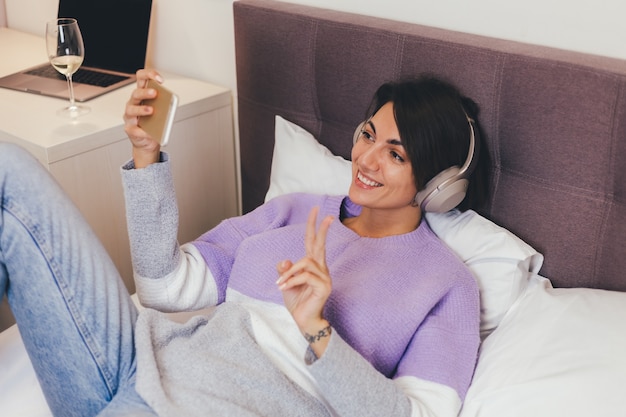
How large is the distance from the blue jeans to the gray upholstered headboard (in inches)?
24.1

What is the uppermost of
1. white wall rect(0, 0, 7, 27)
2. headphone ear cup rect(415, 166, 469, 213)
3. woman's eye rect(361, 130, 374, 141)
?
white wall rect(0, 0, 7, 27)

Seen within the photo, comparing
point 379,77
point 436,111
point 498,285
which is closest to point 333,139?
point 379,77

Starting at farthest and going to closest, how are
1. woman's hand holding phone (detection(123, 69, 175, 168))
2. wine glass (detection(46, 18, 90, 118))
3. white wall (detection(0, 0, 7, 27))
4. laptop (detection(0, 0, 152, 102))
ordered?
white wall (detection(0, 0, 7, 27))
laptop (detection(0, 0, 152, 102))
wine glass (detection(46, 18, 90, 118))
woman's hand holding phone (detection(123, 69, 175, 168))

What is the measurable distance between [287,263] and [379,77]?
543 mm

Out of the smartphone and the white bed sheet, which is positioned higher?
the smartphone

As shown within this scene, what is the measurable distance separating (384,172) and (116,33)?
3.39ft

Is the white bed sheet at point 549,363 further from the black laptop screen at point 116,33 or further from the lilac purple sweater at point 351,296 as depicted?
the black laptop screen at point 116,33

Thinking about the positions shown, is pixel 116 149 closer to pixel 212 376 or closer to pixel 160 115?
pixel 160 115

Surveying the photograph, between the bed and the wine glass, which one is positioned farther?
the wine glass

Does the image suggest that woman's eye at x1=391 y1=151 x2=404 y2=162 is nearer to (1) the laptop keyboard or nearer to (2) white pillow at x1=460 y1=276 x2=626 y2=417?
(2) white pillow at x1=460 y1=276 x2=626 y2=417

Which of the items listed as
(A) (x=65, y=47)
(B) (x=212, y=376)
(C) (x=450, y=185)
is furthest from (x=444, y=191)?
(A) (x=65, y=47)

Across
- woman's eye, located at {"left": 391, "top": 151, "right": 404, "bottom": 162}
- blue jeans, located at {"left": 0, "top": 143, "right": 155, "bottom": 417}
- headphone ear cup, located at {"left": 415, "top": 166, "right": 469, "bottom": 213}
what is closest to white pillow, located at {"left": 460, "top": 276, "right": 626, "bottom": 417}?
headphone ear cup, located at {"left": 415, "top": 166, "right": 469, "bottom": 213}

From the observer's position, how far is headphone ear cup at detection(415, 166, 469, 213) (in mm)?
1196

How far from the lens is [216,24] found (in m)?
1.83
